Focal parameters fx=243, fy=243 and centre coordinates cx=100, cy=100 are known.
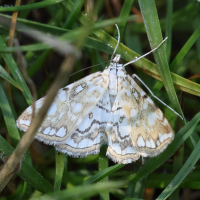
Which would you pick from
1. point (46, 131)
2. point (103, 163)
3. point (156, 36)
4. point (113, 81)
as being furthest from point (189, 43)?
point (46, 131)

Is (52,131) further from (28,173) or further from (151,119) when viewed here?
(151,119)

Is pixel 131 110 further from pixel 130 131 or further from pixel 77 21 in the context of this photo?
pixel 77 21

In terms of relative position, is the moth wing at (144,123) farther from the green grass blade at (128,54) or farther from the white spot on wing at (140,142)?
the green grass blade at (128,54)

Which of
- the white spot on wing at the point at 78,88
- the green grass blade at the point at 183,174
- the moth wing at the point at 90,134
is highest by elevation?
the white spot on wing at the point at 78,88

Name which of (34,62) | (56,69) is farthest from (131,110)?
(56,69)

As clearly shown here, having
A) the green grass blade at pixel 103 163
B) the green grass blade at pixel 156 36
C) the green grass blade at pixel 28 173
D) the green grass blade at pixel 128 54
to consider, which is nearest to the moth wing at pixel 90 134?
the green grass blade at pixel 103 163

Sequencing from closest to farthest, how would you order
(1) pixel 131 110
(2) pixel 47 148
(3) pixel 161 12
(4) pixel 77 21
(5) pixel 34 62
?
(1) pixel 131 110 → (4) pixel 77 21 → (5) pixel 34 62 → (2) pixel 47 148 → (3) pixel 161 12
